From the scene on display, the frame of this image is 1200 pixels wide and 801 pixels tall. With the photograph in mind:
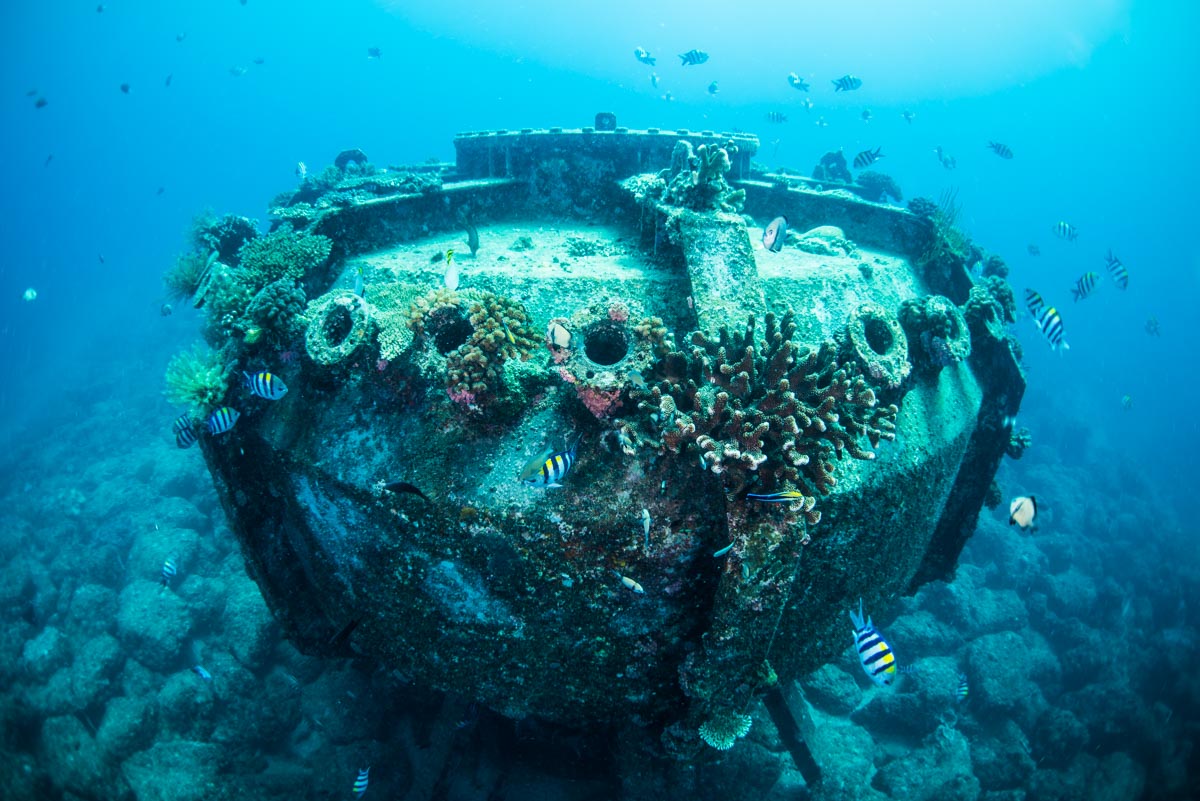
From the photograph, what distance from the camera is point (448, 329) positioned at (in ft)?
14.5

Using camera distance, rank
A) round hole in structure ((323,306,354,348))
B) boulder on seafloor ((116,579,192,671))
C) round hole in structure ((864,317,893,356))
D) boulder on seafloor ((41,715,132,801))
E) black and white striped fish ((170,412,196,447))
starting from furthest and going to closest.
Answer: boulder on seafloor ((116,579,192,671)) → boulder on seafloor ((41,715,132,801)) → black and white striped fish ((170,412,196,447)) → round hole in structure ((864,317,893,356)) → round hole in structure ((323,306,354,348))

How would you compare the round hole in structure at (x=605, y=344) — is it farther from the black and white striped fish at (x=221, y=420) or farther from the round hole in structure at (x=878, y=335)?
the black and white striped fish at (x=221, y=420)

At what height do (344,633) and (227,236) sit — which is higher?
(227,236)

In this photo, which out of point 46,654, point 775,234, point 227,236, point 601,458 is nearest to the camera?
point 601,458

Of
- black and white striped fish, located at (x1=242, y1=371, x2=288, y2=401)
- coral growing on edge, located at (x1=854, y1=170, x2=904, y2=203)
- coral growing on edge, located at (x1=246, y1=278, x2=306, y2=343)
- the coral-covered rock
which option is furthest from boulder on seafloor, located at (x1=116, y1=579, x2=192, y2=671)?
coral growing on edge, located at (x1=854, y1=170, x2=904, y2=203)

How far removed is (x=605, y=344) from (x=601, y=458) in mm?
987

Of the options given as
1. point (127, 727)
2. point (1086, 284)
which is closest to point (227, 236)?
point (127, 727)

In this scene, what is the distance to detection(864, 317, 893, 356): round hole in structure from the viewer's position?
4805 mm

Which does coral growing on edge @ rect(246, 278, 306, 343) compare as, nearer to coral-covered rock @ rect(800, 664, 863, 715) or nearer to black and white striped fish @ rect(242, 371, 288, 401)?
black and white striped fish @ rect(242, 371, 288, 401)

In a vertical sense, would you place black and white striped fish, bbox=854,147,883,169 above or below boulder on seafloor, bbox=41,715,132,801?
above

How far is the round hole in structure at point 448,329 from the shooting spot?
171 inches

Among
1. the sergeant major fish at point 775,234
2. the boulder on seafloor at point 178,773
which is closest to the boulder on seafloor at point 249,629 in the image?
the boulder on seafloor at point 178,773

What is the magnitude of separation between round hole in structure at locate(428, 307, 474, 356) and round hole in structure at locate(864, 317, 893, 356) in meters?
3.61

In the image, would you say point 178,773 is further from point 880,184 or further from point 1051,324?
point 880,184
